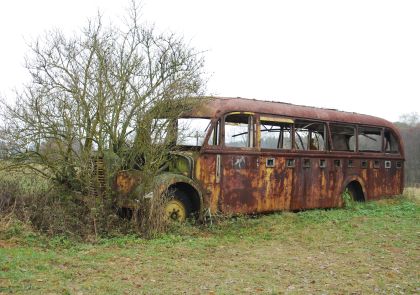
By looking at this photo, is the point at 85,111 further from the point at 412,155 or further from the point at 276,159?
the point at 412,155

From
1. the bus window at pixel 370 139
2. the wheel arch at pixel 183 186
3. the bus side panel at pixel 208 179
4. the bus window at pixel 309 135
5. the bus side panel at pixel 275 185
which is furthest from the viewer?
the bus window at pixel 370 139

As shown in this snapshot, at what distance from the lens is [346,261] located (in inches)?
263

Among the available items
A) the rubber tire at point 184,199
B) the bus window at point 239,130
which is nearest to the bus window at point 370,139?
the bus window at point 239,130

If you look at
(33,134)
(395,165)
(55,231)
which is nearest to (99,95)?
(33,134)

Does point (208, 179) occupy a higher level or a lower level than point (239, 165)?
lower

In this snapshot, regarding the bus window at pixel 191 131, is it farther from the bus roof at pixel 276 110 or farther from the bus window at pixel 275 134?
the bus window at pixel 275 134

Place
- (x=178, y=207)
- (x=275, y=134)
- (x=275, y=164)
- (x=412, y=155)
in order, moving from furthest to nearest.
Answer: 1. (x=412, y=155)
2. (x=275, y=134)
3. (x=275, y=164)
4. (x=178, y=207)

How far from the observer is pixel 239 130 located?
966cm

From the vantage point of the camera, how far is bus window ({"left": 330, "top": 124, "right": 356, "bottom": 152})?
39.3ft

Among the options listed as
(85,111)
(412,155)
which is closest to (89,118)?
(85,111)

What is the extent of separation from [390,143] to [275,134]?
16.2ft

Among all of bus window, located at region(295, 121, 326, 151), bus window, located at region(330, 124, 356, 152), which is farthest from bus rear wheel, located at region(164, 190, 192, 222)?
bus window, located at region(330, 124, 356, 152)

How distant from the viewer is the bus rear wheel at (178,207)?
8391 millimetres

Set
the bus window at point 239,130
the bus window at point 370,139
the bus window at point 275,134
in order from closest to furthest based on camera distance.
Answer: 1. the bus window at point 239,130
2. the bus window at point 275,134
3. the bus window at point 370,139
